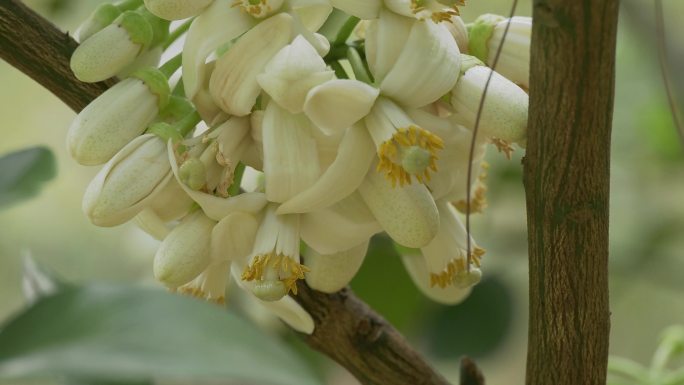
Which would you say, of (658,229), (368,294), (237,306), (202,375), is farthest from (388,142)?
(658,229)

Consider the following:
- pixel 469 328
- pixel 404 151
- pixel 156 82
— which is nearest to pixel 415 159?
pixel 404 151

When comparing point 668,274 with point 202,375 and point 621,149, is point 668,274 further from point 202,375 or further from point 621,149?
point 202,375

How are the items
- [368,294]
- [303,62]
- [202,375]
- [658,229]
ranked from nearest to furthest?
[202,375]
[303,62]
[368,294]
[658,229]

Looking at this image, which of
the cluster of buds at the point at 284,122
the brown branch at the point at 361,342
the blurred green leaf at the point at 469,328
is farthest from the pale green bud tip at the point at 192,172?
the blurred green leaf at the point at 469,328

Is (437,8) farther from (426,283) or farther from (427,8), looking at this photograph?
(426,283)

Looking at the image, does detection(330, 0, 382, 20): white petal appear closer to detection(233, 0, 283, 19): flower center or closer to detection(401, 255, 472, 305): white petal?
detection(233, 0, 283, 19): flower center

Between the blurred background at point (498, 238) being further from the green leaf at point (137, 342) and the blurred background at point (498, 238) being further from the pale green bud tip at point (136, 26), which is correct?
the green leaf at point (137, 342)
